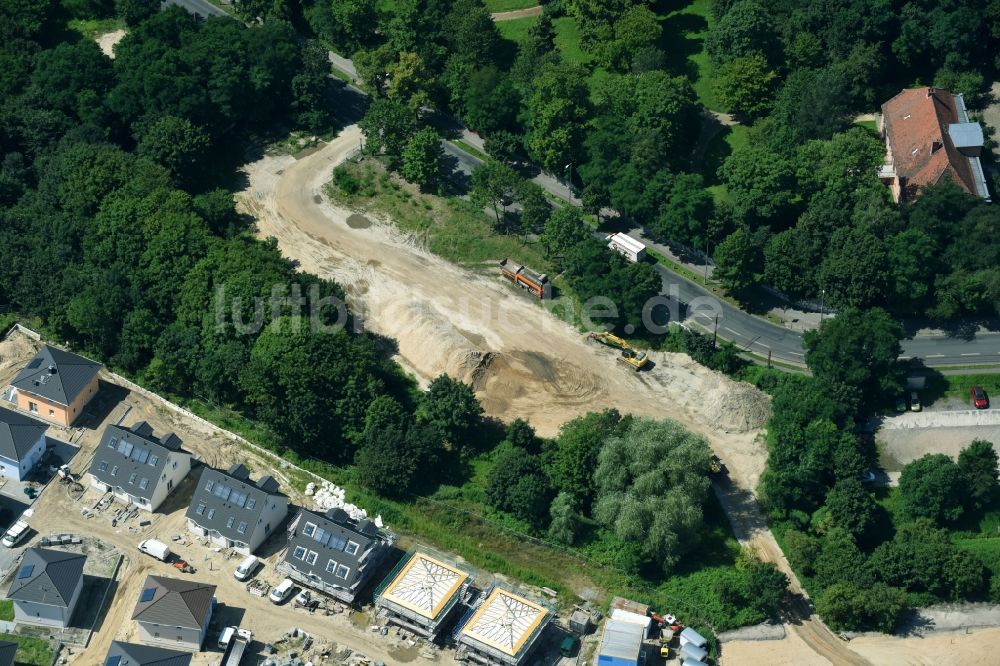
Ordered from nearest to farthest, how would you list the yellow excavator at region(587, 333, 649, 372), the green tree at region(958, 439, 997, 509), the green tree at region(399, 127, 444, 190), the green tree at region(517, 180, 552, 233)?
the green tree at region(958, 439, 997, 509) < the yellow excavator at region(587, 333, 649, 372) < the green tree at region(517, 180, 552, 233) < the green tree at region(399, 127, 444, 190)

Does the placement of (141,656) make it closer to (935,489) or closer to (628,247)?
(628,247)

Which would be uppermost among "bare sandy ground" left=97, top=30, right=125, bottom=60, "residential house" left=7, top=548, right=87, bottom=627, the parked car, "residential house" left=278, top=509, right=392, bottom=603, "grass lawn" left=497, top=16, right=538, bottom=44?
"grass lawn" left=497, top=16, right=538, bottom=44

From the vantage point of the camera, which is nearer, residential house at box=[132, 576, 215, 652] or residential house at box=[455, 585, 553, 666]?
residential house at box=[455, 585, 553, 666]

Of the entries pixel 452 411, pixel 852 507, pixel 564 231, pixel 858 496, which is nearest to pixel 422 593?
pixel 452 411

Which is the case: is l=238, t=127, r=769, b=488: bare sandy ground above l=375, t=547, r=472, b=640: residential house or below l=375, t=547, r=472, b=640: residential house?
above

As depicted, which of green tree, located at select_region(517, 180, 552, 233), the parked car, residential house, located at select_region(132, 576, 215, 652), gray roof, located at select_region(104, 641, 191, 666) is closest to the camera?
gray roof, located at select_region(104, 641, 191, 666)

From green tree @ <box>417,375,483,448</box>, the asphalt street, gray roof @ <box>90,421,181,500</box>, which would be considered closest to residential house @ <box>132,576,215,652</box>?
gray roof @ <box>90,421,181,500</box>

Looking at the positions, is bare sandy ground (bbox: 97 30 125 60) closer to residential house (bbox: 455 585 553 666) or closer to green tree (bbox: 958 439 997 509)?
residential house (bbox: 455 585 553 666)
